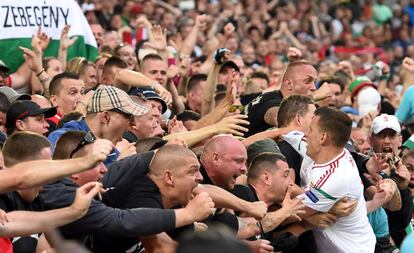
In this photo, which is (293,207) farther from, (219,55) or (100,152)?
(219,55)

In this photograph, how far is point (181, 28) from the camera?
17.7 m

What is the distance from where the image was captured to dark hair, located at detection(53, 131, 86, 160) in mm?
6801

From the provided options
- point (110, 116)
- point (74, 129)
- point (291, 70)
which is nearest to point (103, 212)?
point (74, 129)

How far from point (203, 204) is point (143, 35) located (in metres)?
10.5

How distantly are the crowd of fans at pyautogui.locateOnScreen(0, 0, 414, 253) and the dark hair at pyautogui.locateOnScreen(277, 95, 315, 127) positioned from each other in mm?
11

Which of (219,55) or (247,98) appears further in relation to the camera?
(247,98)

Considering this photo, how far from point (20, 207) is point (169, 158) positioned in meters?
1.00

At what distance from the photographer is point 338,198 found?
8.02 metres

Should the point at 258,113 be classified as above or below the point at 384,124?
above

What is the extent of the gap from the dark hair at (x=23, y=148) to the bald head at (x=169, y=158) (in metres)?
0.76

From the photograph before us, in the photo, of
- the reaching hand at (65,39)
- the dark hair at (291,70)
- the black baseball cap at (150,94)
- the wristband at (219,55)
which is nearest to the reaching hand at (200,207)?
the black baseball cap at (150,94)

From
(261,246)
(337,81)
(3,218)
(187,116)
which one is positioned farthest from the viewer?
(337,81)

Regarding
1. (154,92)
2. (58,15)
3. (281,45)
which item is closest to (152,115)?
(154,92)

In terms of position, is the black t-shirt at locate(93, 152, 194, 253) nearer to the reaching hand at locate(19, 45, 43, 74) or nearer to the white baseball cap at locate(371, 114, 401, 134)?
the reaching hand at locate(19, 45, 43, 74)
